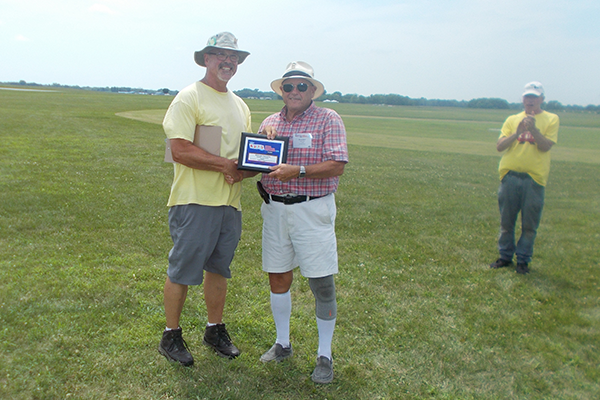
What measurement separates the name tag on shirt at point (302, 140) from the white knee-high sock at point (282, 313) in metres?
1.18

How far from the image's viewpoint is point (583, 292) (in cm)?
432

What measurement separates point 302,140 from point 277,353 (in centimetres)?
171

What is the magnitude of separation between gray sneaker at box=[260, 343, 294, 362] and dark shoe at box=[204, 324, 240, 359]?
9.1 inches

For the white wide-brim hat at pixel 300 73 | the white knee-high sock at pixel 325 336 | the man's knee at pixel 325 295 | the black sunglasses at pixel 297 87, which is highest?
the white wide-brim hat at pixel 300 73

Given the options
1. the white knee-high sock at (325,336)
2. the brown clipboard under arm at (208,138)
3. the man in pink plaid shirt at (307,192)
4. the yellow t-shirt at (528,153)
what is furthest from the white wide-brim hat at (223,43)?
the yellow t-shirt at (528,153)

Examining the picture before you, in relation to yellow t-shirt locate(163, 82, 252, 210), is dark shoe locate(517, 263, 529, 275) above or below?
below

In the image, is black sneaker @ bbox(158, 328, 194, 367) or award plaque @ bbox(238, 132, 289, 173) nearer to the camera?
award plaque @ bbox(238, 132, 289, 173)

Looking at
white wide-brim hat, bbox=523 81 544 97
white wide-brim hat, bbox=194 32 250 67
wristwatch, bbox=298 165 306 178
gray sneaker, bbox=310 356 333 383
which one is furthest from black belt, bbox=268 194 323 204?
white wide-brim hat, bbox=523 81 544 97

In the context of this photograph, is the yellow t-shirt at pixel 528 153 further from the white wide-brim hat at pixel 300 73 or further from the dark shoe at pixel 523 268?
the white wide-brim hat at pixel 300 73

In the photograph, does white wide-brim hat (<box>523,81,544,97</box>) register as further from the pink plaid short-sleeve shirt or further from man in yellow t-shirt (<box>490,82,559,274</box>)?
the pink plaid short-sleeve shirt

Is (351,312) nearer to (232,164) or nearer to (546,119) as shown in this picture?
(232,164)

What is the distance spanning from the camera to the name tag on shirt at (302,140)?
3.07 metres

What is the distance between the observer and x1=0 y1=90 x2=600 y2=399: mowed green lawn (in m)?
3.14

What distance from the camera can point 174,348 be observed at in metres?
3.35
